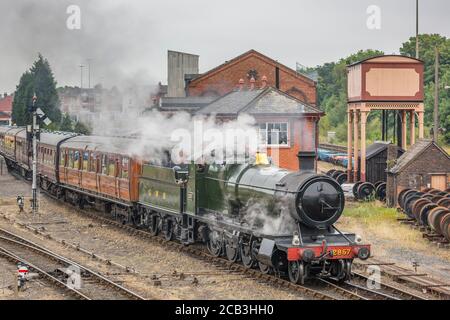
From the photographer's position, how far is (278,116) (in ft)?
114

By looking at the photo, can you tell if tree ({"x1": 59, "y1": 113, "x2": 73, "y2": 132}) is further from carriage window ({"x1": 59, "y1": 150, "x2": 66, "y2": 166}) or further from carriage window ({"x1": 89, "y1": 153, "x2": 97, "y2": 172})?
carriage window ({"x1": 89, "y1": 153, "x2": 97, "y2": 172})

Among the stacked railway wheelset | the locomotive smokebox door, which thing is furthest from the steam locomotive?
the stacked railway wheelset

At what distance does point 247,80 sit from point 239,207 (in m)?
35.2

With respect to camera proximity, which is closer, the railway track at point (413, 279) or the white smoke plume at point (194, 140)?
the railway track at point (413, 279)

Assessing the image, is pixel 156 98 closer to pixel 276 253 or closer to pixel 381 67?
pixel 381 67

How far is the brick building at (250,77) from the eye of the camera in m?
52.6

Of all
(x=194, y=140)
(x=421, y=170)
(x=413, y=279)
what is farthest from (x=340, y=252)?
(x=421, y=170)

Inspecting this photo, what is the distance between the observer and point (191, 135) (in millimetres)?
22438

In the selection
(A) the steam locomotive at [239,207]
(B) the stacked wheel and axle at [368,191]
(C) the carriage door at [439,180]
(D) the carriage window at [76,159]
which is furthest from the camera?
(B) the stacked wheel and axle at [368,191]

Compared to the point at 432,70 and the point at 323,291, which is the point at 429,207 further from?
the point at 432,70

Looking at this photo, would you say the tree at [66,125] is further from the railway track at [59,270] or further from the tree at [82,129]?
the railway track at [59,270]

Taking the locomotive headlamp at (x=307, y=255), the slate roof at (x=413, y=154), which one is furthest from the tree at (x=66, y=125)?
the locomotive headlamp at (x=307, y=255)

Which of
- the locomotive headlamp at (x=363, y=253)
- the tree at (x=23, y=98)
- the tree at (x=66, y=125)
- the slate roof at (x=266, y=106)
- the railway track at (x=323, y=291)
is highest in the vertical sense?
the tree at (x=23, y=98)
